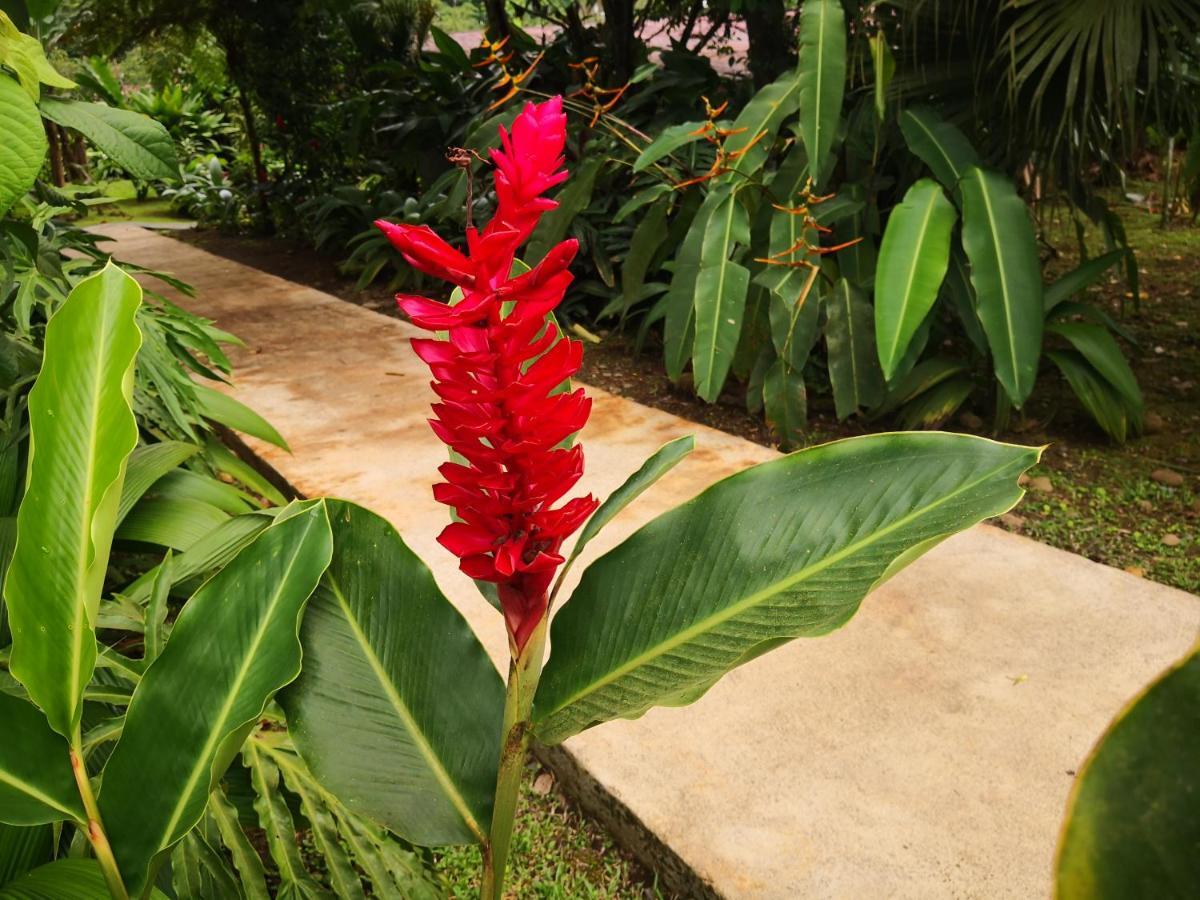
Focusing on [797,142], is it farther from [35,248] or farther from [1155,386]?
[35,248]

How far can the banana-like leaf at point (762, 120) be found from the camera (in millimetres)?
3203

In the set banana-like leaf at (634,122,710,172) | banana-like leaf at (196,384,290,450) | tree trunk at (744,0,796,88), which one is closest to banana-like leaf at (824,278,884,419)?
banana-like leaf at (634,122,710,172)

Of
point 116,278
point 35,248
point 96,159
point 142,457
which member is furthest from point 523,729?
point 96,159

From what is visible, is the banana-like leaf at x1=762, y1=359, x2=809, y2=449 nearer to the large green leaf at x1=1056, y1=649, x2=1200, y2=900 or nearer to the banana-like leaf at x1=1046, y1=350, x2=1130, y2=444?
the banana-like leaf at x1=1046, y1=350, x2=1130, y2=444

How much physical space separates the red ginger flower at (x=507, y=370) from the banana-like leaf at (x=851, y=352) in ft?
8.34

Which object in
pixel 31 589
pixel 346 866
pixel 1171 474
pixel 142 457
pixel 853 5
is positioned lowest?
pixel 1171 474

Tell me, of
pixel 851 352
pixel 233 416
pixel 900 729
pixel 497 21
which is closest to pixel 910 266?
pixel 851 352

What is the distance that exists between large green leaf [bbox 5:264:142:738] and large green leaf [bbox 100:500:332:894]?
54 millimetres

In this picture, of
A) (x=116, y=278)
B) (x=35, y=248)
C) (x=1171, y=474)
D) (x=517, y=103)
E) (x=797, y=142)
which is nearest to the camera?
(x=116, y=278)

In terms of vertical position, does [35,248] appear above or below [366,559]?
above

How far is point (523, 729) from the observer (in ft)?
2.37

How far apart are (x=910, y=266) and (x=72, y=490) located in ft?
7.80

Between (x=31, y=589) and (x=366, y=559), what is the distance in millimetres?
249

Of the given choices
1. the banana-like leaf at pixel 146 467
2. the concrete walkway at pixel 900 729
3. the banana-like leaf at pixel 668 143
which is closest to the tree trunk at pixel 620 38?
the banana-like leaf at pixel 668 143
